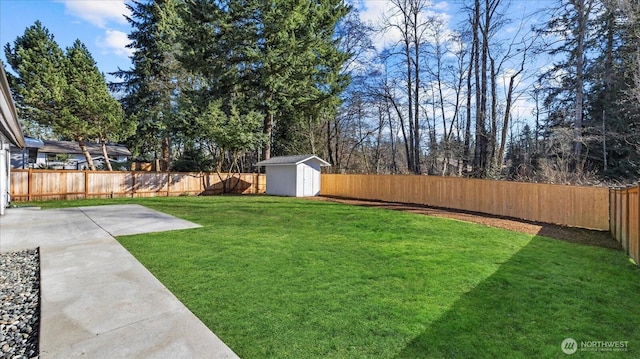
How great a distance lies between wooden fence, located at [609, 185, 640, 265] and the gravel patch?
283 inches

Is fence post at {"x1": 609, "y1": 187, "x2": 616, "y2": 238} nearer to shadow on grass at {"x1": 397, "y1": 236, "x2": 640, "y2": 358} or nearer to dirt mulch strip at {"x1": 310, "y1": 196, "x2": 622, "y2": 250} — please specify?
dirt mulch strip at {"x1": 310, "y1": 196, "x2": 622, "y2": 250}

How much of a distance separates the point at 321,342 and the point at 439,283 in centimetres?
196

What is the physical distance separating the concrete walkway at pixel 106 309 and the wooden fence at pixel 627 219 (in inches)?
241

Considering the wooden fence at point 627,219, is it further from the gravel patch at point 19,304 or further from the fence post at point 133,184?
the fence post at point 133,184

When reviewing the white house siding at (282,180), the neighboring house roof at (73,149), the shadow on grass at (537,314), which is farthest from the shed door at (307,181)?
the neighboring house roof at (73,149)

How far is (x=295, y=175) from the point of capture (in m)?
15.8

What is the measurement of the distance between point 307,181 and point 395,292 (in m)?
13.1

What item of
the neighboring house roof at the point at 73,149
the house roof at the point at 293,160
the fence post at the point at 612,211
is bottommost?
the fence post at the point at 612,211

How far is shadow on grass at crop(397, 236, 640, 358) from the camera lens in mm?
2320

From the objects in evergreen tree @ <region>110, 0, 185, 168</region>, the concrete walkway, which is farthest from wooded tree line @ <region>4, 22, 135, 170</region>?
the concrete walkway

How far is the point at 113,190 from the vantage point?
14.3 m

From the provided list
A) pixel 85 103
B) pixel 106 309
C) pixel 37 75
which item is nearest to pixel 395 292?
pixel 106 309

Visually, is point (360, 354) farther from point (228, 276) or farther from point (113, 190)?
point (113, 190)

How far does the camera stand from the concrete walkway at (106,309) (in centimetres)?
217
